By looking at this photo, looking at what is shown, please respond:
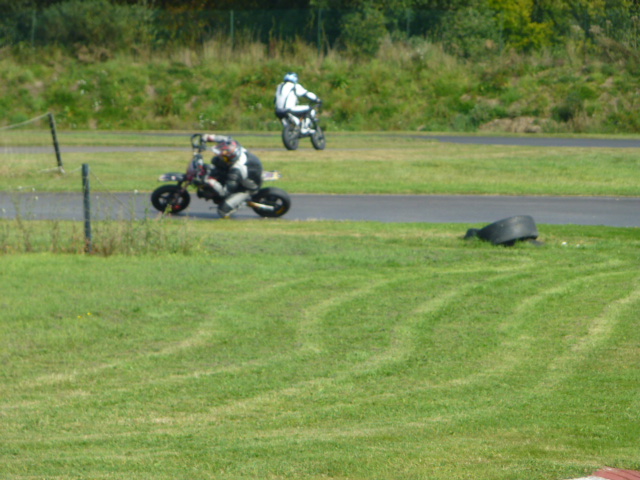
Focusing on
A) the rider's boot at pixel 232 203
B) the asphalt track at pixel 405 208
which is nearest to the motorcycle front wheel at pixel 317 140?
the asphalt track at pixel 405 208

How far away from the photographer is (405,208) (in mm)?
19406

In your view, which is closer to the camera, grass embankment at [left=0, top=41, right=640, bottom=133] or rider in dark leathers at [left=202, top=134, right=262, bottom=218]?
rider in dark leathers at [left=202, top=134, right=262, bottom=218]

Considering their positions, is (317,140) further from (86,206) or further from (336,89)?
(336,89)

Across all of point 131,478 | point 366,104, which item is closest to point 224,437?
point 131,478

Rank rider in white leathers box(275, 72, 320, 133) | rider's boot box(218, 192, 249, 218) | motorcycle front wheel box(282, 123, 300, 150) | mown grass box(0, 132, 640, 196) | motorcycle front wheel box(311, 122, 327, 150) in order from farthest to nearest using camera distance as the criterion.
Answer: motorcycle front wheel box(311, 122, 327, 150) < motorcycle front wheel box(282, 123, 300, 150) < rider in white leathers box(275, 72, 320, 133) < mown grass box(0, 132, 640, 196) < rider's boot box(218, 192, 249, 218)

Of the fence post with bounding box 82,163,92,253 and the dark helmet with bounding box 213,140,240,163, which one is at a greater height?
the dark helmet with bounding box 213,140,240,163

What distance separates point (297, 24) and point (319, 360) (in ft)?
140

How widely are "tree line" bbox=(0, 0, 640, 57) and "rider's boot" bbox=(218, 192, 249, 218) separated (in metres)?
30.7

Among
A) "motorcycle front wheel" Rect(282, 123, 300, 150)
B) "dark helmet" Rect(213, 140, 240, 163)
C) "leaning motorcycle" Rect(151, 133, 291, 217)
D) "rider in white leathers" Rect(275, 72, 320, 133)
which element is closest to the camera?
"dark helmet" Rect(213, 140, 240, 163)

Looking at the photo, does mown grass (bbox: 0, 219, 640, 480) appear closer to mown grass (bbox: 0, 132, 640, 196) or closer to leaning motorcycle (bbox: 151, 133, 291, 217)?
leaning motorcycle (bbox: 151, 133, 291, 217)

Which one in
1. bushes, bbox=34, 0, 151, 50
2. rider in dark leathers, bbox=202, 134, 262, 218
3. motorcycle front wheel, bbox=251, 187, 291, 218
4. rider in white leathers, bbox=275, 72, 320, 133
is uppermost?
bushes, bbox=34, 0, 151, 50

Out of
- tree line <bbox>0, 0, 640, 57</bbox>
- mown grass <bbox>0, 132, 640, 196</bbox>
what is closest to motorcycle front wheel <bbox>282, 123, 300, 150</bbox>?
mown grass <bbox>0, 132, 640, 196</bbox>

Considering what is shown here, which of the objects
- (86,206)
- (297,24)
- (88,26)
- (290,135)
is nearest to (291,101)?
(290,135)

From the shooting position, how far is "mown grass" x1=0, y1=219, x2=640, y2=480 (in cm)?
588
